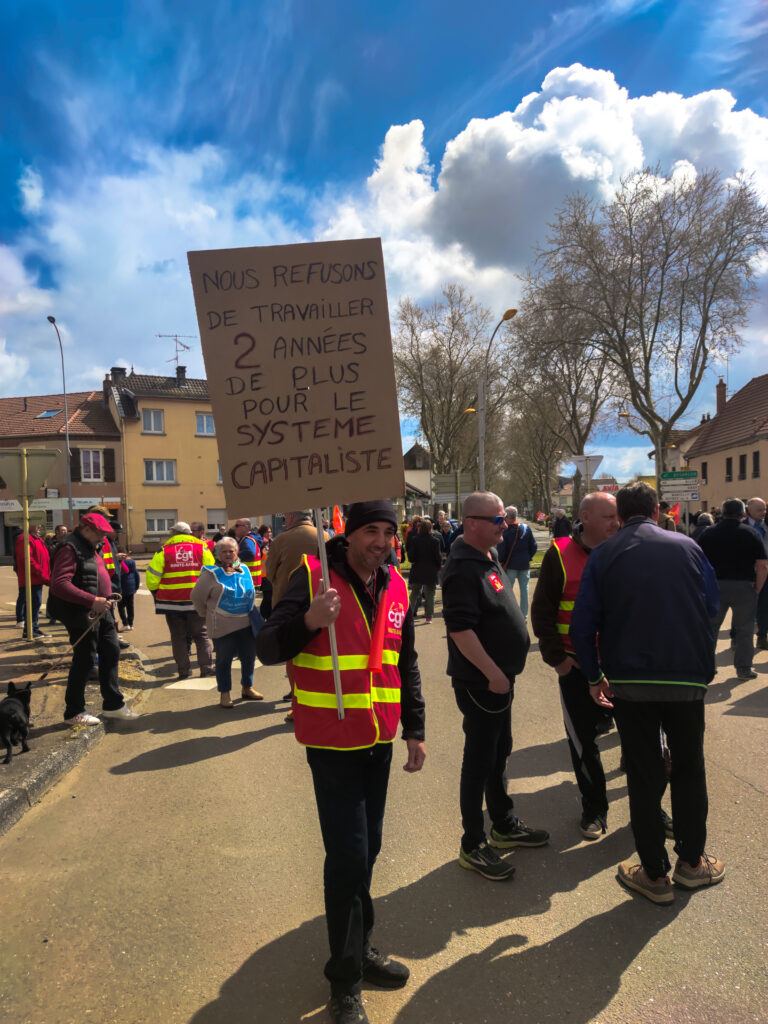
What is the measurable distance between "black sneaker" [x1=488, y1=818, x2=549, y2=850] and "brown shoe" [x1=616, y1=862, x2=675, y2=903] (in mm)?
467

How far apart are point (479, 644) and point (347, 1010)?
61.3 inches

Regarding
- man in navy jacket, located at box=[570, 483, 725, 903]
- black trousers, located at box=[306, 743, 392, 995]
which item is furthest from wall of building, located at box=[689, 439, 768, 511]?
black trousers, located at box=[306, 743, 392, 995]

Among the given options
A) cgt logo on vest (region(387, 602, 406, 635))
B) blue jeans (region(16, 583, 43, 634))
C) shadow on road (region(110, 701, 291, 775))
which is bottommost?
shadow on road (region(110, 701, 291, 775))

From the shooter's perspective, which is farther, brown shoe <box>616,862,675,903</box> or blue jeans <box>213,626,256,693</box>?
blue jeans <box>213,626,256,693</box>

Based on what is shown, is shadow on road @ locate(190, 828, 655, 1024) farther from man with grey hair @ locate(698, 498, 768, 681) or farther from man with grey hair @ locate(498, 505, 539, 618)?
man with grey hair @ locate(498, 505, 539, 618)

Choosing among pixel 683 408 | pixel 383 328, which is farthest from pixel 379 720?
pixel 683 408

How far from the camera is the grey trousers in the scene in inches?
281

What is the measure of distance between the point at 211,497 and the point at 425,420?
15034 millimetres

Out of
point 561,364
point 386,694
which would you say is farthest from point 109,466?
point 386,694

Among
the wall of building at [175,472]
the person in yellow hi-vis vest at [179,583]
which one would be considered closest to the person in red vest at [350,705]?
the person in yellow hi-vis vest at [179,583]

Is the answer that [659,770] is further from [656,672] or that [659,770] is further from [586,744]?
[586,744]

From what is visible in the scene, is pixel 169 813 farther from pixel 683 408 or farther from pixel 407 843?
pixel 683 408

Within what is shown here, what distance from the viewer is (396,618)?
2.62 m

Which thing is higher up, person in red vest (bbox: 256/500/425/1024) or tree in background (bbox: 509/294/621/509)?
tree in background (bbox: 509/294/621/509)
